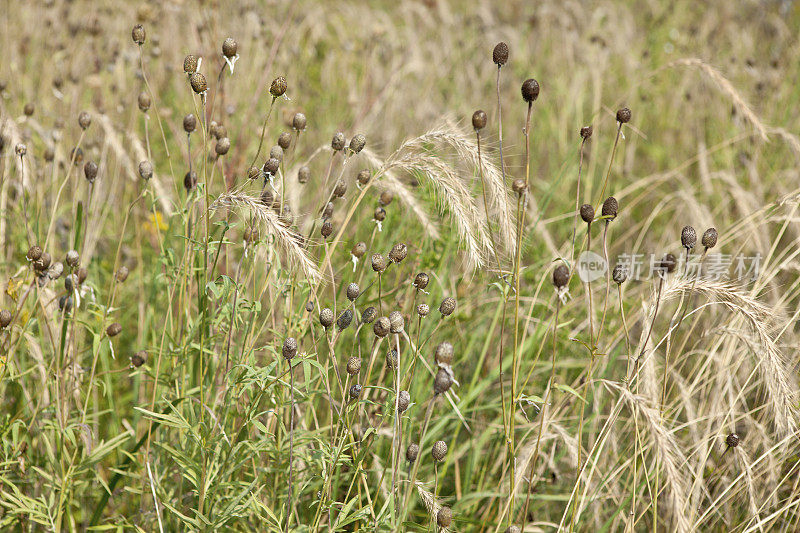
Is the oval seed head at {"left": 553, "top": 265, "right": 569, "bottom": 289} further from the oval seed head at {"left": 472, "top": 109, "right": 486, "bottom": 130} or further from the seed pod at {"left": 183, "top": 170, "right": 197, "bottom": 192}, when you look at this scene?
the seed pod at {"left": 183, "top": 170, "right": 197, "bottom": 192}

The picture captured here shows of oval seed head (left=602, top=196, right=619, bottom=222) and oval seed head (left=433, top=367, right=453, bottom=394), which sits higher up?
oval seed head (left=602, top=196, right=619, bottom=222)

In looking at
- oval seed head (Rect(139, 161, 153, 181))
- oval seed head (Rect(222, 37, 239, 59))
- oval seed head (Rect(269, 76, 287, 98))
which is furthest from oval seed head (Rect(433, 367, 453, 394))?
oval seed head (Rect(139, 161, 153, 181))

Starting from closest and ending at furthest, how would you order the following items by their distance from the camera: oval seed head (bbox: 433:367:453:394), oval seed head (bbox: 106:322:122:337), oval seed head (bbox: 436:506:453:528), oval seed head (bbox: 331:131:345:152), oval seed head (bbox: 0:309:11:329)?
1. oval seed head (bbox: 433:367:453:394)
2. oval seed head (bbox: 436:506:453:528)
3. oval seed head (bbox: 0:309:11:329)
4. oval seed head (bbox: 331:131:345:152)
5. oval seed head (bbox: 106:322:122:337)

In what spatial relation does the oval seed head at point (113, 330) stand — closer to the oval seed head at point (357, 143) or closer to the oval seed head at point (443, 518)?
the oval seed head at point (357, 143)

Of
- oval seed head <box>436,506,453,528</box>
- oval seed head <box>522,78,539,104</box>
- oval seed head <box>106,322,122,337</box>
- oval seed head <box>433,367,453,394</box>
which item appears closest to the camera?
oval seed head <box>433,367,453,394</box>

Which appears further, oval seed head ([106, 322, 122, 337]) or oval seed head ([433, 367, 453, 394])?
oval seed head ([106, 322, 122, 337])

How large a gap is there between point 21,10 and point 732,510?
5.64 meters

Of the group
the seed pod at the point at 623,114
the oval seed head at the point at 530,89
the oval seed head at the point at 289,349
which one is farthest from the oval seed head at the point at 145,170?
the seed pod at the point at 623,114

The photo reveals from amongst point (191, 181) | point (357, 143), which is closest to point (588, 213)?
point (357, 143)

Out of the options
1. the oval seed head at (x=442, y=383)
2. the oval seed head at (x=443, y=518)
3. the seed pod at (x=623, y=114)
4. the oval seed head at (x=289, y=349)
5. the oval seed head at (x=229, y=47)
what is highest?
the oval seed head at (x=229, y=47)

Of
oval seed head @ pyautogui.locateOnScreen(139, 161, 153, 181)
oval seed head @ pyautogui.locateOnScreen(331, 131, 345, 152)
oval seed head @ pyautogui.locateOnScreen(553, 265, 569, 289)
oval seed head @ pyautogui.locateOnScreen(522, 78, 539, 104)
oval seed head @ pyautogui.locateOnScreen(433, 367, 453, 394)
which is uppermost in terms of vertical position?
oval seed head @ pyautogui.locateOnScreen(522, 78, 539, 104)

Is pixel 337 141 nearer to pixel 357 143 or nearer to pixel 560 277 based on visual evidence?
pixel 357 143

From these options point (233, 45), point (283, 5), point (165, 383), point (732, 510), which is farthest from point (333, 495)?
point (283, 5)

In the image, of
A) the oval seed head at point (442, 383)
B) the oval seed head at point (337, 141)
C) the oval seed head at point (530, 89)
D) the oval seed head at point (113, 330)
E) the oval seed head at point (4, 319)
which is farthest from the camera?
the oval seed head at point (113, 330)
